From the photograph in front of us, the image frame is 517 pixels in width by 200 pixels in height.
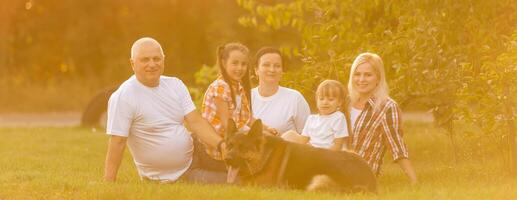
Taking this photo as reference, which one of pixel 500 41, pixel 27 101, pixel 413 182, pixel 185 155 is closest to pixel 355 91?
pixel 413 182

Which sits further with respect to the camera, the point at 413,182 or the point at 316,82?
the point at 316,82

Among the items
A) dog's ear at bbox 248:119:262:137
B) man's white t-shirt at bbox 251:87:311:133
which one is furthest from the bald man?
man's white t-shirt at bbox 251:87:311:133

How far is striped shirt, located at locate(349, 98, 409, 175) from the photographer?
966 cm

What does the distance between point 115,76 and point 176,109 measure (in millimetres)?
21941

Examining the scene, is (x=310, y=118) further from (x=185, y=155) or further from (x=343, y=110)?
(x=185, y=155)

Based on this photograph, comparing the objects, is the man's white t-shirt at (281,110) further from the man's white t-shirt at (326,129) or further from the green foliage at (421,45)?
the green foliage at (421,45)

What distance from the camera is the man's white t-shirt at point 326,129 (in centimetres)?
941

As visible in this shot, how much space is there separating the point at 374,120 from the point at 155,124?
2.11m

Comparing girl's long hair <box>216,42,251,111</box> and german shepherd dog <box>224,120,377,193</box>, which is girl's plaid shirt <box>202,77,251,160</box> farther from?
german shepherd dog <box>224,120,377,193</box>

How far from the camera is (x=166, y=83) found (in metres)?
9.32

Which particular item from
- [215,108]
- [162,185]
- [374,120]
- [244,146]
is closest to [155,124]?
[162,185]

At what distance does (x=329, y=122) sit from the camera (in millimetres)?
9422

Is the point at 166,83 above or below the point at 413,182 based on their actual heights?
above

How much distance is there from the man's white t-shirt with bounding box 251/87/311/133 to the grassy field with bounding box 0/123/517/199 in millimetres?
1077
